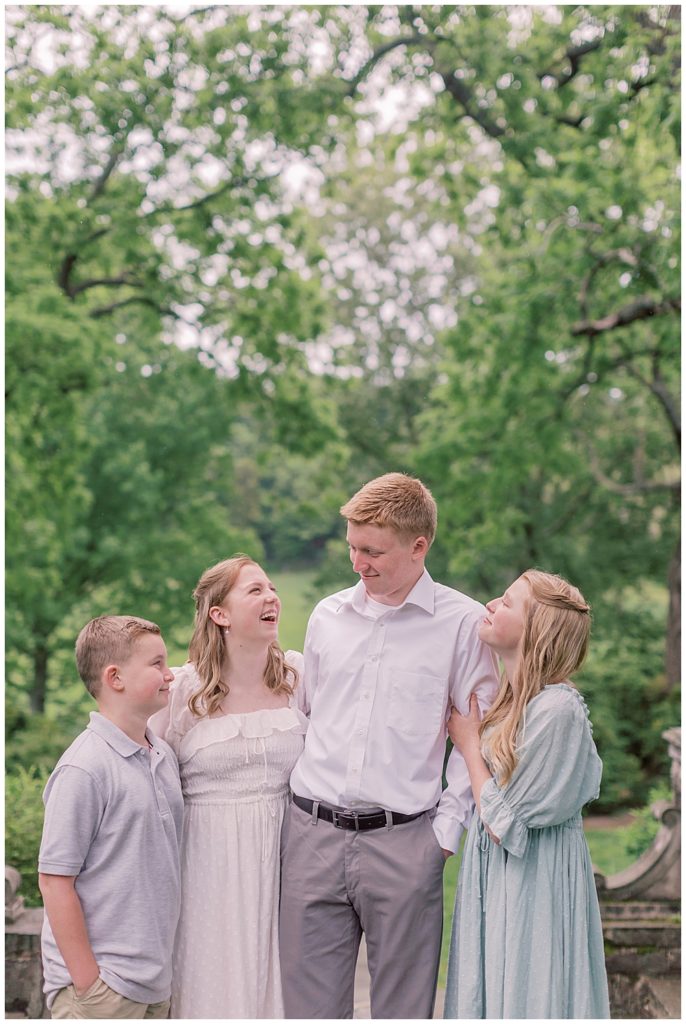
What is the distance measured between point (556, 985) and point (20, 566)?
8.30 metres

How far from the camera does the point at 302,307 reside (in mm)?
10742

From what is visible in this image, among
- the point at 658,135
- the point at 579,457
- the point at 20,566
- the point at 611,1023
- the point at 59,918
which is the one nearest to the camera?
the point at 59,918

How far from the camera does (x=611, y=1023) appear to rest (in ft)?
8.68

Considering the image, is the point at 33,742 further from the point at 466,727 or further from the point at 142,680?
the point at 466,727

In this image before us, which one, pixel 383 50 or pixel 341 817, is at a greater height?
pixel 383 50

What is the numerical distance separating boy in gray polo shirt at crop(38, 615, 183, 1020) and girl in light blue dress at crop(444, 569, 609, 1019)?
764 millimetres

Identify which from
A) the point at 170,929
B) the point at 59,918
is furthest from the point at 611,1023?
the point at 59,918

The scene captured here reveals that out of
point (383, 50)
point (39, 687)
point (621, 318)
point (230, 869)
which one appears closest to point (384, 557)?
point (230, 869)

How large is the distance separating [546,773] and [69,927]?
46.5 inches

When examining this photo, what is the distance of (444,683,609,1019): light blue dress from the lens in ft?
8.17

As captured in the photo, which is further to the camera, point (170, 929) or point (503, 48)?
point (503, 48)

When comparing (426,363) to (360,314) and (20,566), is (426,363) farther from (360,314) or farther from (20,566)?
(20,566)

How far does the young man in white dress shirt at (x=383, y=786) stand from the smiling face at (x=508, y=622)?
0.14 meters

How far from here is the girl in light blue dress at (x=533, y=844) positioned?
2.50 m
